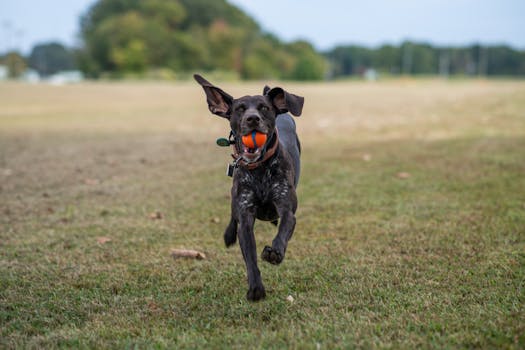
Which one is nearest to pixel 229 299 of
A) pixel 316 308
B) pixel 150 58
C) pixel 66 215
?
pixel 316 308

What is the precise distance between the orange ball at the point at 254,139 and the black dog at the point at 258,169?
0.09 feet

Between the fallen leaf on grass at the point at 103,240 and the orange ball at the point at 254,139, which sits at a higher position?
the orange ball at the point at 254,139

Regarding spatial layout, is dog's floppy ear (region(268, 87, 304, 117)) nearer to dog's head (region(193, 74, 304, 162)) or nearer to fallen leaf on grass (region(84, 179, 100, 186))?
dog's head (region(193, 74, 304, 162))

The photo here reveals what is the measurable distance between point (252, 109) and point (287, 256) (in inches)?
58.1

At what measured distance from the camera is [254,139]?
4.11 m

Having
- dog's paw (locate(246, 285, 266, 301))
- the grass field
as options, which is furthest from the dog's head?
the grass field

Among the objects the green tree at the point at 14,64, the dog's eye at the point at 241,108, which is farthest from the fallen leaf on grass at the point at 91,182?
the green tree at the point at 14,64

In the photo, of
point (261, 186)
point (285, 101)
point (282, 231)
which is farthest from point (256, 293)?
point (285, 101)

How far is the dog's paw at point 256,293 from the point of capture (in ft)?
12.7

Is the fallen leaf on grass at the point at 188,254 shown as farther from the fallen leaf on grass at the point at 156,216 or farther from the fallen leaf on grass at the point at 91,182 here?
the fallen leaf on grass at the point at 91,182

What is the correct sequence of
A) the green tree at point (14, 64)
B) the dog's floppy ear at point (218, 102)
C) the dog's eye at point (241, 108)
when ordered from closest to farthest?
the dog's eye at point (241, 108), the dog's floppy ear at point (218, 102), the green tree at point (14, 64)

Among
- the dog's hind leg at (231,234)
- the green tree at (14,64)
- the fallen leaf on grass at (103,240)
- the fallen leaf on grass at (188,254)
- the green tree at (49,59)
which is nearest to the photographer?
the dog's hind leg at (231,234)

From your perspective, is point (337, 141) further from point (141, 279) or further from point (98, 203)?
point (141, 279)

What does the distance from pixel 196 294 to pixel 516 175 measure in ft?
20.2
